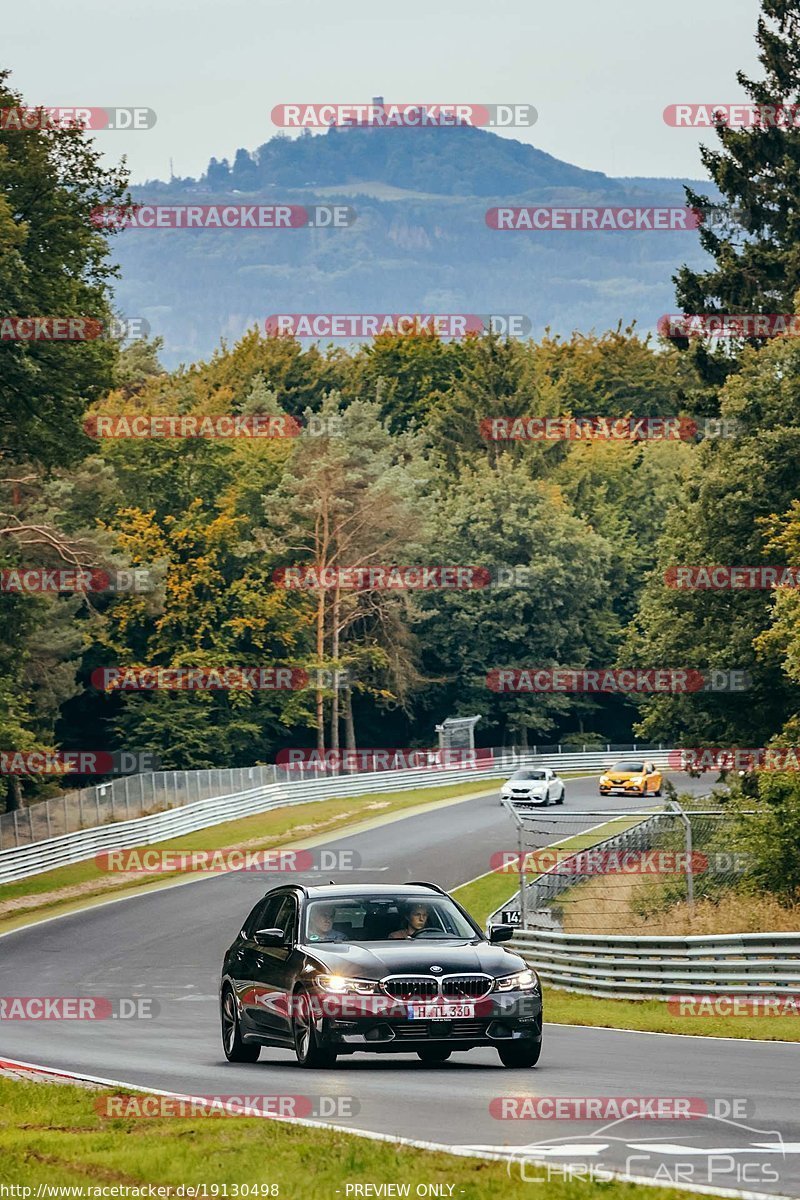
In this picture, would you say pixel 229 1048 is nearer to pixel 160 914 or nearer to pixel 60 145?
pixel 160 914

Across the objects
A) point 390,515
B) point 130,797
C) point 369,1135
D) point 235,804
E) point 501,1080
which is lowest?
point 235,804

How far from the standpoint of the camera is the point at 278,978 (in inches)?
599

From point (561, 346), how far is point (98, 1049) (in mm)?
109294

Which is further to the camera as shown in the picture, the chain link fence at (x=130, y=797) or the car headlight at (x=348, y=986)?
the chain link fence at (x=130, y=797)

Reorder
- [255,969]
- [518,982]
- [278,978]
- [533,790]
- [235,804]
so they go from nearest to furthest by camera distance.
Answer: [518,982] < [278,978] < [255,969] < [235,804] < [533,790]

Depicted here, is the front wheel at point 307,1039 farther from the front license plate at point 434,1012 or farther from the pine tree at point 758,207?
the pine tree at point 758,207

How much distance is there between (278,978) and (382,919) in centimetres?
99

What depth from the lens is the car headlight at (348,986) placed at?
14.2m

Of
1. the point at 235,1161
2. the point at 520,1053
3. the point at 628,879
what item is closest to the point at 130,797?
the point at 628,879

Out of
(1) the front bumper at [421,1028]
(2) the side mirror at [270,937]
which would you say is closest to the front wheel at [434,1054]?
(1) the front bumper at [421,1028]

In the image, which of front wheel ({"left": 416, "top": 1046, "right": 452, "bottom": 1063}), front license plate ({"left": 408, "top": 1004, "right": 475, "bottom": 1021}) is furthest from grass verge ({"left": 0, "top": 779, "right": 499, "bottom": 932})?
front license plate ({"left": 408, "top": 1004, "right": 475, "bottom": 1021})

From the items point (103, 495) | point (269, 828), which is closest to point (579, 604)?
point (103, 495)

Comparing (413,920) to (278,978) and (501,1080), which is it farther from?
(501,1080)

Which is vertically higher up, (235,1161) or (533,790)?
(235,1161)
